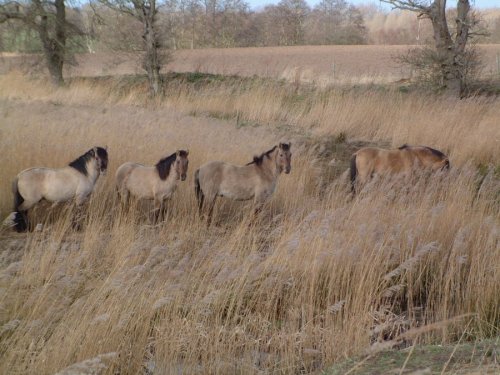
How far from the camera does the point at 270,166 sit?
6.68m

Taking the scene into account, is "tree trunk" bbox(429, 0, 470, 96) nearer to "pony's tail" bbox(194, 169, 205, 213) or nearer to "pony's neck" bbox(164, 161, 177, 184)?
"pony's tail" bbox(194, 169, 205, 213)

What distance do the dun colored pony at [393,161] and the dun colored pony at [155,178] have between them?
91.9 inches

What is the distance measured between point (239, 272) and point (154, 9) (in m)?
17.1

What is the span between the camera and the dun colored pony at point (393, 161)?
7.04 meters

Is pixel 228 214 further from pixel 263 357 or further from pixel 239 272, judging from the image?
pixel 263 357

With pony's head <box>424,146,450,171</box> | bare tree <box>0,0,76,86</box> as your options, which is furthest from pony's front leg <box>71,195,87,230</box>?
bare tree <box>0,0,76,86</box>

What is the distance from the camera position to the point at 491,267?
4547mm

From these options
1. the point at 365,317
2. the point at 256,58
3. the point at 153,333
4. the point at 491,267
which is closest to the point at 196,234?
the point at 153,333

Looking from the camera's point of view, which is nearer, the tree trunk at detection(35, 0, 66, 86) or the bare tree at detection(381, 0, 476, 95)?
the bare tree at detection(381, 0, 476, 95)

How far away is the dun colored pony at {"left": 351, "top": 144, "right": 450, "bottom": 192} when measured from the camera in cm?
704

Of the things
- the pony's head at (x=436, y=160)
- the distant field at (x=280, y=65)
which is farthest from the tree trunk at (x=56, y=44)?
the pony's head at (x=436, y=160)

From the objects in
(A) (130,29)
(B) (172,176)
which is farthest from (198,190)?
(A) (130,29)

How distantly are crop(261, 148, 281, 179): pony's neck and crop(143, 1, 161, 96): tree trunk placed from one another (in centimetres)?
1348

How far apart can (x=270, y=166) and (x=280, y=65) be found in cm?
2609
